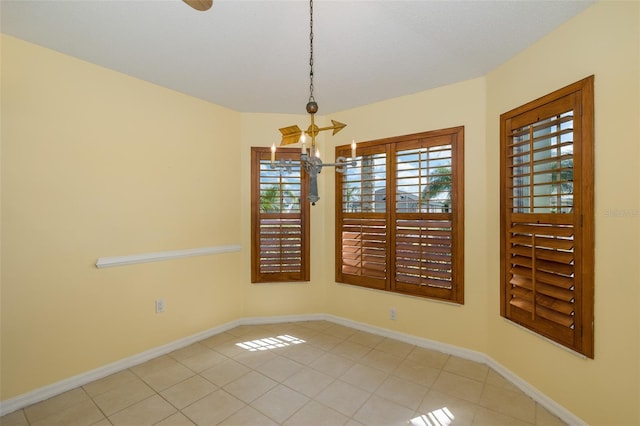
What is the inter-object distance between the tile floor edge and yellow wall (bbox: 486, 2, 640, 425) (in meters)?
0.09

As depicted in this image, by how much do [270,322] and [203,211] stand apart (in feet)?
4.96

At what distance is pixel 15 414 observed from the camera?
6.39 ft

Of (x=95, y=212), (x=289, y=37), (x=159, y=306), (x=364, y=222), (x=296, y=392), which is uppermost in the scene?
(x=289, y=37)

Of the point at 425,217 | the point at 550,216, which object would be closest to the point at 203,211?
the point at 425,217

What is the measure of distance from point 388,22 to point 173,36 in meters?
1.43

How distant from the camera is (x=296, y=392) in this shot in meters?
2.17

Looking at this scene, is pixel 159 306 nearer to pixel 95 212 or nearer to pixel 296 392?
pixel 95 212

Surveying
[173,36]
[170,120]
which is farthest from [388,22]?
[170,120]

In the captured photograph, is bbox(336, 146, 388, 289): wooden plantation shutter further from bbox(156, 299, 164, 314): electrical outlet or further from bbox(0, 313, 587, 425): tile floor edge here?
bbox(156, 299, 164, 314): electrical outlet

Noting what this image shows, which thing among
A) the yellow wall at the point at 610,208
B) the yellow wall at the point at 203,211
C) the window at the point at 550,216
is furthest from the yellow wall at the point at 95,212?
the yellow wall at the point at 610,208

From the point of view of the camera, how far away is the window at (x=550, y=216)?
174 cm

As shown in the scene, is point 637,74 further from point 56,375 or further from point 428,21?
point 56,375

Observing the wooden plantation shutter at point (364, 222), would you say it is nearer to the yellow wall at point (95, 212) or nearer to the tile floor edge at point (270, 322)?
the tile floor edge at point (270, 322)

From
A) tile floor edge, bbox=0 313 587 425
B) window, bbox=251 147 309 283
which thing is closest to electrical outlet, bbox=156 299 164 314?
tile floor edge, bbox=0 313 587 425
